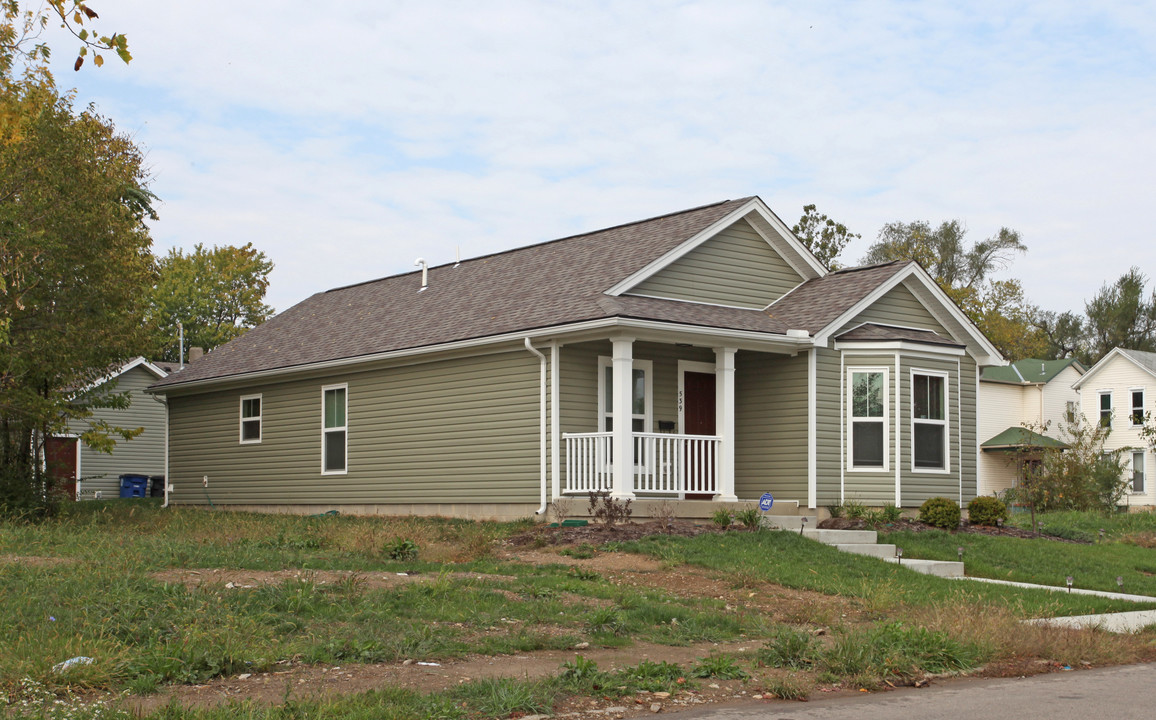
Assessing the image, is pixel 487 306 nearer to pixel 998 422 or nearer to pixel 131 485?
pixel 131 485

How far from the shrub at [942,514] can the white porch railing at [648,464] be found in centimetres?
335

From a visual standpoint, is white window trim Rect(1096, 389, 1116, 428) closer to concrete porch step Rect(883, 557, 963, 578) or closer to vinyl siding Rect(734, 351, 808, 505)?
vinyl siding Rect(734, 351, 808, 505)

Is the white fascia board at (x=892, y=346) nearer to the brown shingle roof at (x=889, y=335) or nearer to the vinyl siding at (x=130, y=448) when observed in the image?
the brown shingle roof at (x=889, y=335)

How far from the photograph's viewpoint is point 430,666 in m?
7.88

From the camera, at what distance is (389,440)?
69.7ft

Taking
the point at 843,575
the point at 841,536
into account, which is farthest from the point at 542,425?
the point at 843,575

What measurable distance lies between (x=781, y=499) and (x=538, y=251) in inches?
301

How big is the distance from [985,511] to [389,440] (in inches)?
412

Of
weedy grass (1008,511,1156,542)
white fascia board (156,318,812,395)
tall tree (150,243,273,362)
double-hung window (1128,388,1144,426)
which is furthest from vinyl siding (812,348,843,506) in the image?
tall tree (150,243,273,362)

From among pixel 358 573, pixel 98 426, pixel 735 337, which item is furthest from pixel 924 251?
pixel 358 573

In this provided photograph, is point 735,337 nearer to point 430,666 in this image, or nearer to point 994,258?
point 430,666

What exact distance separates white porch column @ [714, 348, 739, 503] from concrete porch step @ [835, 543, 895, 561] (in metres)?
2.85

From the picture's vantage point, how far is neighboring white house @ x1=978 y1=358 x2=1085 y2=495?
4312 centimetres

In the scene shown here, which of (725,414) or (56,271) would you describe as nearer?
(56,271)
